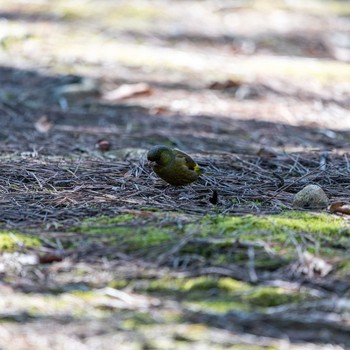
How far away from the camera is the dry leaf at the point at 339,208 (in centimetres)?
365

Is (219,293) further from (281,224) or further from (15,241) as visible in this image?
(15,241)

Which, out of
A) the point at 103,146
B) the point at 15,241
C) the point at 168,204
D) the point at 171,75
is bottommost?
the point at 171,75

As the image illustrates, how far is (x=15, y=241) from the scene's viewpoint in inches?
125

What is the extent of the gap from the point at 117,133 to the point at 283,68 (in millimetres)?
3844

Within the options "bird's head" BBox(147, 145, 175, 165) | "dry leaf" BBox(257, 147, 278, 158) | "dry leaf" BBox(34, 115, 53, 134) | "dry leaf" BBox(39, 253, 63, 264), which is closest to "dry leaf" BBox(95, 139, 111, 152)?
"dry leaf" BBox(34, 115, 53, 134)

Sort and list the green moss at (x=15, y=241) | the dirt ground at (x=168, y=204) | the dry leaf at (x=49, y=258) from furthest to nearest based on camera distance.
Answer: the green moss at (x=15, y=241) < the dry leaf at (x=49, y=258) < the dirt ground at (x=168, y=204)

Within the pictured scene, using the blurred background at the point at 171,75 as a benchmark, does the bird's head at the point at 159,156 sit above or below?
above

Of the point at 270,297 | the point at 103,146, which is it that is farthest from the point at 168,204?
the point at 103,146

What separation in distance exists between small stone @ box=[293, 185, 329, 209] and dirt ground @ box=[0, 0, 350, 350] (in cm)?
8

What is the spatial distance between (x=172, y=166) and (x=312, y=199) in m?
0.77

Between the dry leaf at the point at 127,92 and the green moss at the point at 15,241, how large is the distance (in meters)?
4.67

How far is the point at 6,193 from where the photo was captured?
3.93 m

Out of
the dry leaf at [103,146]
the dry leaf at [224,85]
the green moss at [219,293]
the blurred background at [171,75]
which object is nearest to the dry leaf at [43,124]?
the blurred background at [171,75]

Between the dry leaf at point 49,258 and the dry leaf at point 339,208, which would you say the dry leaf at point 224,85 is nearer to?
the dry leaf at point 339,208
